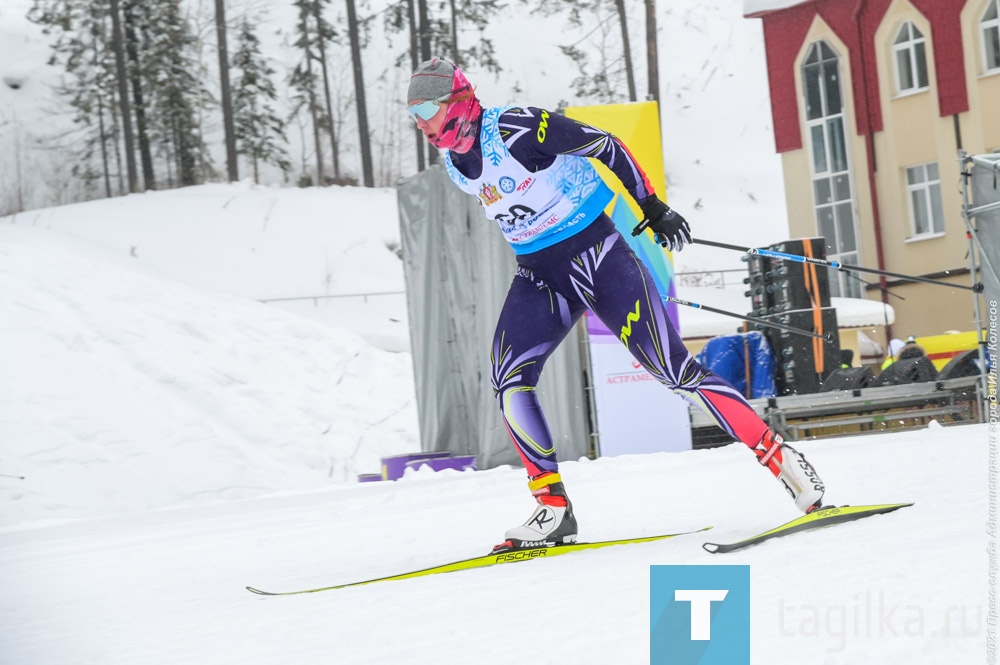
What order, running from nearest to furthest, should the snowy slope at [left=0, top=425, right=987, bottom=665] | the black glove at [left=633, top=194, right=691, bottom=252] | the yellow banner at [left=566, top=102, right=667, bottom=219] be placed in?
the snowy slope at [left=0, top=425, right=987, bottom=665] < the black glove at [left=633, top=194, right=691, bottom=252] < the yellow banner at [left=566, top=102, right=667, bottom=219]

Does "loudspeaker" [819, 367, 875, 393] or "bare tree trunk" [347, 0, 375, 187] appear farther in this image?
"bare tree trunk" [347, 0, 375, 187]

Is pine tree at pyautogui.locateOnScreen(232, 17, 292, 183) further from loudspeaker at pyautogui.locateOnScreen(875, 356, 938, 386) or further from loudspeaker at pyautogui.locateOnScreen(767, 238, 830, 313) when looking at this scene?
loudspeaker at pyautogui.locateOnScreen(875, 356, 938, 386)

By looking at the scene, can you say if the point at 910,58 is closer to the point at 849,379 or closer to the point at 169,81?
the point at 849,379

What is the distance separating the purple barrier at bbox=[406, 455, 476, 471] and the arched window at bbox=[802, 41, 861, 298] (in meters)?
16.3

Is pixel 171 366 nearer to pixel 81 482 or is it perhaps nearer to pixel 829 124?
pixel 81 482

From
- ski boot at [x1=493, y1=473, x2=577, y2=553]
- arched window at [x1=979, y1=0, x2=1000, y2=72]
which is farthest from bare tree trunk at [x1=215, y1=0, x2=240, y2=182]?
ski boot at [x1=493, y1=473, x2=577, y2=553]

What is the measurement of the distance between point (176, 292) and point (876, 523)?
12549 mm

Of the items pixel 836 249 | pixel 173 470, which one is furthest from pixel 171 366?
pixel 836 249

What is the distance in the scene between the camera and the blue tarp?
10242mm

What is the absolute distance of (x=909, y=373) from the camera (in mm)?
9766

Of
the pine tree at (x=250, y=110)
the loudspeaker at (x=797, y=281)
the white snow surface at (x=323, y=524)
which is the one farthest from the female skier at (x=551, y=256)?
the pine tree at (x=250, y=110)

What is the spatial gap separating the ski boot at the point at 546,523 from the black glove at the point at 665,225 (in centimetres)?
91

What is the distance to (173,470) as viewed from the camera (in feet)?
32.3

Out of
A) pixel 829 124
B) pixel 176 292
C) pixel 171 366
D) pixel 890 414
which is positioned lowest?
pixel 890 414
